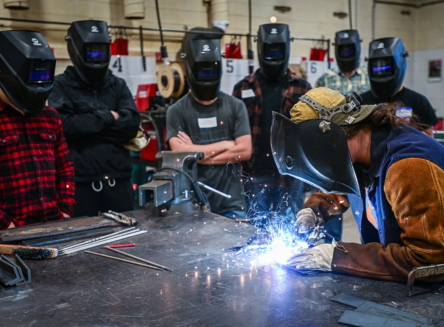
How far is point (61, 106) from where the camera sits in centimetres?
313

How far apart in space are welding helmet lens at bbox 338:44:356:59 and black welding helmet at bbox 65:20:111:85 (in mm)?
3200

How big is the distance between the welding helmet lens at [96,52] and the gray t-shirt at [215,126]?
59 centimetres

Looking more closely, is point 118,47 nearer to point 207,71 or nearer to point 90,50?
point 90,50

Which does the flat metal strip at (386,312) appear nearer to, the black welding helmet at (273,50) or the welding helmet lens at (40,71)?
the welding helmet lens at (40,71)

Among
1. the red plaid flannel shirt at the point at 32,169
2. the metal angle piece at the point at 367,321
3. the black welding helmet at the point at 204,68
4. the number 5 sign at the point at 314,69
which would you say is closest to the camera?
the metal angle piece at the point at 367,321

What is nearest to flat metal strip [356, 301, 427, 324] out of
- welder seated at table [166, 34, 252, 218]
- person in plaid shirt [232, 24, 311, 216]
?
welder seated at table [166, 34, 252, 218]

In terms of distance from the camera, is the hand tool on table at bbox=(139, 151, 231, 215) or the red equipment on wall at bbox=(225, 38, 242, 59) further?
the red equipment on wall at bbox=(225, 38, 242, 59)

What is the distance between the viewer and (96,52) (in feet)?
11.1

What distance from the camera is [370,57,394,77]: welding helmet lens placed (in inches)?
153

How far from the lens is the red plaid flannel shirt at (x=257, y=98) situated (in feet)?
12.1

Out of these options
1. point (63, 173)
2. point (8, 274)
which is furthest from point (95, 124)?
point (8, 274)

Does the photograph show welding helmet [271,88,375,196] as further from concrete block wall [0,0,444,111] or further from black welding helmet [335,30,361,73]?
concrete block wall [0,0,444,111]

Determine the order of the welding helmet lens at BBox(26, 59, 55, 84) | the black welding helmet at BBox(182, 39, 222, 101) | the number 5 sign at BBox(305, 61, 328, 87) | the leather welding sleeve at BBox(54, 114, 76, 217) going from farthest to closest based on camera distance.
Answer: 1. the number 5 sign at BBox(305, 61, 328, 87)
2. the black welding helmet at BBox(182, 39, 222, 101)
3. the leather welding sleeve at BBox(54, 114, 76, 217)
4. the welding helmet lens at BBox(26, 59, 55, 84)

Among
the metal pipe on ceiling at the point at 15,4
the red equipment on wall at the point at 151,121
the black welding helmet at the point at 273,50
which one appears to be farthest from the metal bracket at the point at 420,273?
the metal pipe on ceiling at the point at 15,4
